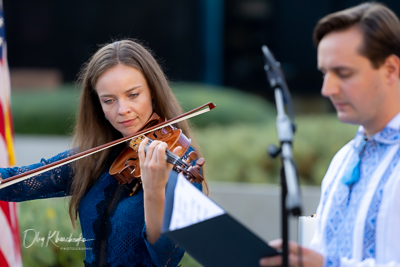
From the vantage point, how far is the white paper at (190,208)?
5.02 feet

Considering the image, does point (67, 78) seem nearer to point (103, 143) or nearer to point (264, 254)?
point (103, 143)

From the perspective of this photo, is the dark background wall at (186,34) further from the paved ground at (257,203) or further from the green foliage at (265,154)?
the paved ground at (257,203)

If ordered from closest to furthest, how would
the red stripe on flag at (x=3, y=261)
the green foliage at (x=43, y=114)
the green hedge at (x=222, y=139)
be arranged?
the red stripe on flag at (x=3, y=261)
the green hedge at (x=222, y=139)
the green foliage at (x=43, y=114)

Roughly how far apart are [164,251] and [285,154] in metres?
0.78

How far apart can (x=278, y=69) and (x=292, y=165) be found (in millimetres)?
299

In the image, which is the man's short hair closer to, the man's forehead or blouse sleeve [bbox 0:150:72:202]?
the man's forehead

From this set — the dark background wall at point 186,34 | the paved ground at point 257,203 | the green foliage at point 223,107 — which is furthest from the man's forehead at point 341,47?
the dark background wall at point 186,34

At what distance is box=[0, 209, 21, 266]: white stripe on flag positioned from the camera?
292 centimetres

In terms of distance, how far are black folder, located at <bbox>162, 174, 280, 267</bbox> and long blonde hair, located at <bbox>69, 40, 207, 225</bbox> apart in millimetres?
848

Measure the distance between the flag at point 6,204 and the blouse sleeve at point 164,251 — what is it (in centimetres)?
110

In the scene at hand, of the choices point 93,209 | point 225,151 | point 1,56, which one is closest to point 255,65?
point 225,151

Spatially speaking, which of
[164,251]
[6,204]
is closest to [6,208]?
[6,204]

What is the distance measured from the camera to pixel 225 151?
5891 millimetres

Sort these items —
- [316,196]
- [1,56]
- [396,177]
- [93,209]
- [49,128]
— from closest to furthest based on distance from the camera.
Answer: [396,177]
[93,209]
[1,56]
[316,196]
[49,128]
